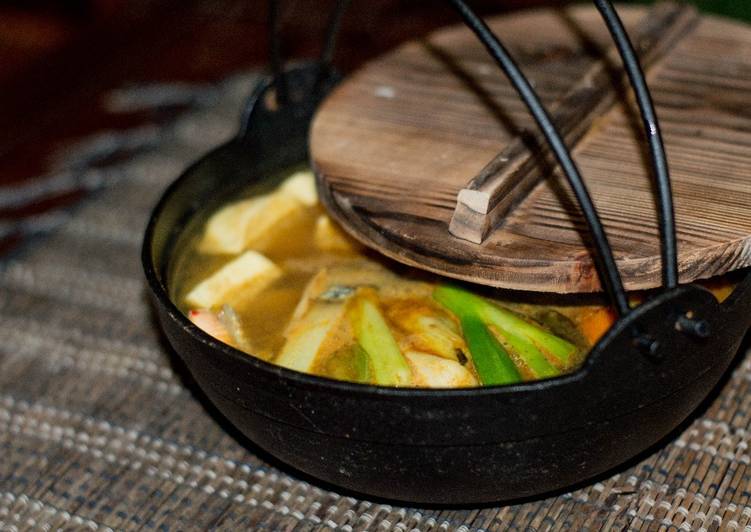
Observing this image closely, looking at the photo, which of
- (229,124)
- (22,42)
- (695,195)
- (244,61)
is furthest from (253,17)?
(695,195)

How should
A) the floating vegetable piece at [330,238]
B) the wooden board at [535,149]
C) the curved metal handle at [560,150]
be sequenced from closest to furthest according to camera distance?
the curved metal handle at [560,150], the wooden board at [535,149], the floating vegetable piece at [330,238]

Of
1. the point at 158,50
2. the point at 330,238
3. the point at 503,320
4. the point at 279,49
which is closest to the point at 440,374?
the point at 503,320

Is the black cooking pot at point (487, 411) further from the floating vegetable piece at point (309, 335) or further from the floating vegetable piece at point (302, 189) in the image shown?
the floating vegetable piece at point (302, 189)

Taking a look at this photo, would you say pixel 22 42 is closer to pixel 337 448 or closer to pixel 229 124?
pixel 229 124

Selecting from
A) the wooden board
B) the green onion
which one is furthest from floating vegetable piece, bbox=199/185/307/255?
the green onion

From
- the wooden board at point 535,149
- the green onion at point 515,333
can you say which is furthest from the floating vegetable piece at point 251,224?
the green onion at point 515,333

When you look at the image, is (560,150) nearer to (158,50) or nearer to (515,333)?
(515,333)

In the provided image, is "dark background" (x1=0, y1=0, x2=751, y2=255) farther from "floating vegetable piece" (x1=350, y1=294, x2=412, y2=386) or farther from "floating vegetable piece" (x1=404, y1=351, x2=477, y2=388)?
"floating vegetable piece" (x1=404, y1=351, x2=477, y2=388)
